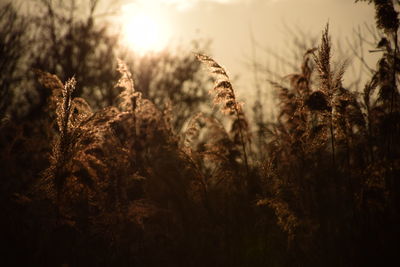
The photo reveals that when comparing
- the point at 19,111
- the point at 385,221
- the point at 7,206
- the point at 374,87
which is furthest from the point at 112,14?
Result: the point at 385,221

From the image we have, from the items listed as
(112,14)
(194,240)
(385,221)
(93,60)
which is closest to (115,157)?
(194,240)

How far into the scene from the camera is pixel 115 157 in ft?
21.2

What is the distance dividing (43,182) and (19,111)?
12.9m

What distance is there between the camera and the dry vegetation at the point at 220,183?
5.19 meters

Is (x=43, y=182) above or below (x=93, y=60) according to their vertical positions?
below

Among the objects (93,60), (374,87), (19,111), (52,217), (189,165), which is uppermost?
(93,60)

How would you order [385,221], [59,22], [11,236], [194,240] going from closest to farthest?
[385,221] < [11,236] < [194,240] < [59,22]

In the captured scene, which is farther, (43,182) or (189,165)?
(189,165)

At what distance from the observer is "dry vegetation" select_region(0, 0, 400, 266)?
17.0ft

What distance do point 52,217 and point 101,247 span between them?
1.10 m

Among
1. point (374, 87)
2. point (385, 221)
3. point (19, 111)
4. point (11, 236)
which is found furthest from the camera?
point (19, 111)

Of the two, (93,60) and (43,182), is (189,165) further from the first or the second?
(93,60)

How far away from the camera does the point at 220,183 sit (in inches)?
288

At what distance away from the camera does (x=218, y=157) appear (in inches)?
273
